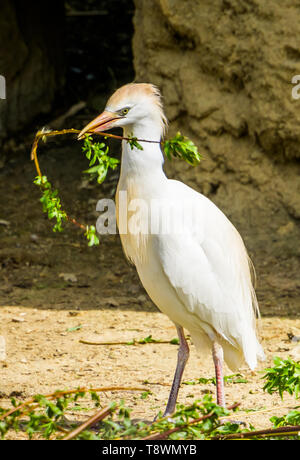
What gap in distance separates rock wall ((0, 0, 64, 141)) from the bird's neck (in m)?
4.05

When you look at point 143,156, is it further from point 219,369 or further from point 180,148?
point 219,369

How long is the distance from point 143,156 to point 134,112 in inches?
9.4

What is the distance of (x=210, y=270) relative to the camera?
163 inches

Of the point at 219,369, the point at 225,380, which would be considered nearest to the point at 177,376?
the point at 219,369

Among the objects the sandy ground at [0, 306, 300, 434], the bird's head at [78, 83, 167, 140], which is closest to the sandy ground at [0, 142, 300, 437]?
the sandy ground at [0, 306, 300, 434]

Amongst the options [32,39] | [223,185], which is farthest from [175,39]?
[32,39]

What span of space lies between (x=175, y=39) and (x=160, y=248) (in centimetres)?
309

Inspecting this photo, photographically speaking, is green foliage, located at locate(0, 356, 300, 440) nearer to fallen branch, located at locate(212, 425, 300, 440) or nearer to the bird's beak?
fallen branch, located at locate(212, 425, 300, 440)

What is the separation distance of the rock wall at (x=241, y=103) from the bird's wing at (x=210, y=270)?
1733mm

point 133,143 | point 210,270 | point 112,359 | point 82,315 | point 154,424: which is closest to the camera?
point 154,424

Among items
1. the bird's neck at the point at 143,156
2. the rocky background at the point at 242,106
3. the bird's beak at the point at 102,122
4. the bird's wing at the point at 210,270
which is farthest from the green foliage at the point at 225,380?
the bird's beak at the point at 102,122

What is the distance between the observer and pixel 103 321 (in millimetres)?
5617

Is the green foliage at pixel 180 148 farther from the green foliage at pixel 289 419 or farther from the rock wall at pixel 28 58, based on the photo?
the rock wall at pixel 28 58

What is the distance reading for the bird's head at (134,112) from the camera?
400 centimetres
